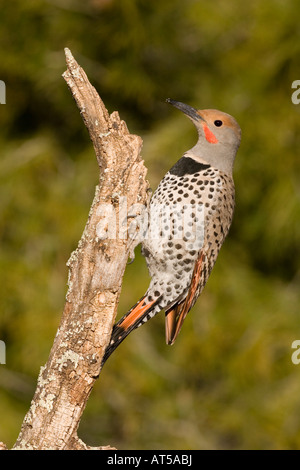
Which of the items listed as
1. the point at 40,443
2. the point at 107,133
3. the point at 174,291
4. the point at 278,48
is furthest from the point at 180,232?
the point at 278,48

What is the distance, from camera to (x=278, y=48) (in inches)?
314

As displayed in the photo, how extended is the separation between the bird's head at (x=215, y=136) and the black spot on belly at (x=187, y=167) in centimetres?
4

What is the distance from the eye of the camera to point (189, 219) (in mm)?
4168

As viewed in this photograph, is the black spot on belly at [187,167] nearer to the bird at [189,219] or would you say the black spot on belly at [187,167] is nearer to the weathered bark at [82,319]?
the bird at [189,219]

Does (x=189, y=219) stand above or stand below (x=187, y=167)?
below

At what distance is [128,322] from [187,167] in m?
0.96

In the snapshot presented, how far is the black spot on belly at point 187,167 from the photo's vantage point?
4.22m

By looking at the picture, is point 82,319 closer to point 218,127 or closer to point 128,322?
point 128,322

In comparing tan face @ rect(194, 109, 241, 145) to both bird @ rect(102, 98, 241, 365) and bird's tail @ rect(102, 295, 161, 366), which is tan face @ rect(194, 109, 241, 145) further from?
bird's tail @ rect(102, 295, 161, 366)

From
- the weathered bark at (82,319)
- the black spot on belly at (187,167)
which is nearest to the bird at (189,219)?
the black spot on belly at (187,167)

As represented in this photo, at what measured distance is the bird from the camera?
411 cm

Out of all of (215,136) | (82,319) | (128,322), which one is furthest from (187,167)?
(82,319)

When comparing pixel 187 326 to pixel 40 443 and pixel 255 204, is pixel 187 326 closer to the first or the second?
pixel 255 204

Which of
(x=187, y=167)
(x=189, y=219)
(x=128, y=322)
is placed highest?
(x=187, y=167)
